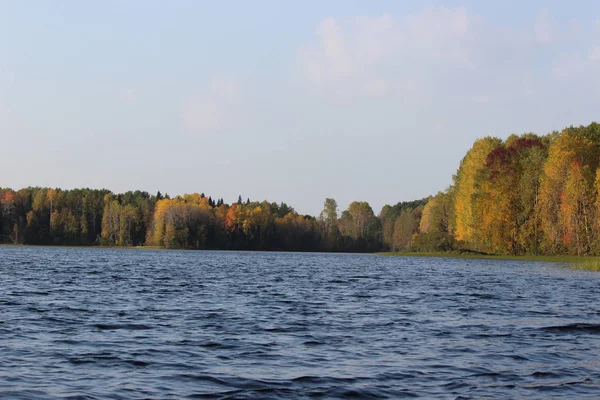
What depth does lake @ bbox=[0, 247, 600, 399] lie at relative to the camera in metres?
14.7

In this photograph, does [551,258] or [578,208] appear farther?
[551,258]

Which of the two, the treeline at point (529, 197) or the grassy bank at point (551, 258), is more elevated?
the treeline at point (529, 197)

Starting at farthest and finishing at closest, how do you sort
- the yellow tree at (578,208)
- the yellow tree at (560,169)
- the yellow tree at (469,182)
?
the yellow tree at (469,182)
the yellow tree at (560,169)
the yellow tree at (578,208)

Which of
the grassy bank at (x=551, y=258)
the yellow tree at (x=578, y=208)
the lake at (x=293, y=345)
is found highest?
the yellow tree at (x=578, y=208)

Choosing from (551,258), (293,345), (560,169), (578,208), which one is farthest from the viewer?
(560,169)

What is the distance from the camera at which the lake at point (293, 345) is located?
14664 millimetres

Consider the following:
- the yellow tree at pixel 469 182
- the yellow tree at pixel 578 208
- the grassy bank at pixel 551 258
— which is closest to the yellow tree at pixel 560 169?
the yellow tree at pixel 578 208

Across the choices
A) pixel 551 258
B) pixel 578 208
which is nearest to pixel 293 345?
pixel 551 258

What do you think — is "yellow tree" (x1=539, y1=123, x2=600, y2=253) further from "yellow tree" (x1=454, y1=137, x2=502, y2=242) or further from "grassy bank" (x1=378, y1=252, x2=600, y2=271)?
"yellow tree" (x1=454, y1=137, x2=502, y2=242)

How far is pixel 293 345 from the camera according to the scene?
65.0ft

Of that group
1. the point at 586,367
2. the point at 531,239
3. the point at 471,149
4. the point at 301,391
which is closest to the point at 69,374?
the point at 301,391

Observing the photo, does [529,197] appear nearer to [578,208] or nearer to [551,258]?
[578,208]

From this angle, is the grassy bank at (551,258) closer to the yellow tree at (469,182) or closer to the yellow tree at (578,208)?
the yellow tree at (578,208)

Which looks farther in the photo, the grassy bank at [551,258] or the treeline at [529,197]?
the treeline at [529,197]
